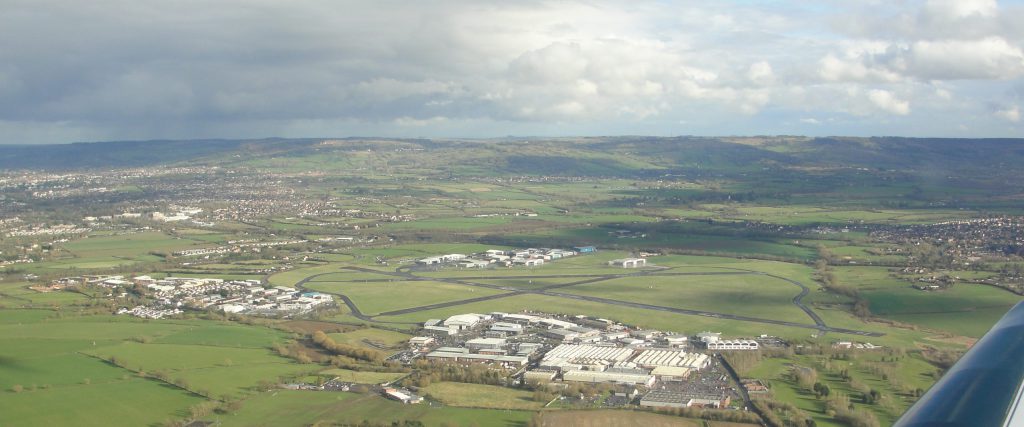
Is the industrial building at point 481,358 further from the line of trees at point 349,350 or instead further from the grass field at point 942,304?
the grass field at point 942,304

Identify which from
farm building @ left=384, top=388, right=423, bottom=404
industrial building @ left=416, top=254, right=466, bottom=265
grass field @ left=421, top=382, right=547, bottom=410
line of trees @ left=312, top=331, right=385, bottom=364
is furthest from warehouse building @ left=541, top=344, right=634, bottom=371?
industrial building @ left=416, top=254, right=466, bottom=265

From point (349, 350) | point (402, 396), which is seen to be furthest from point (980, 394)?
point (349, 350)

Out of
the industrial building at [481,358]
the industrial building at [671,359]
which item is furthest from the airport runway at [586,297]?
the industrial building at [481,358]

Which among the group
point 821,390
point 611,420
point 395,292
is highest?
point 821,390

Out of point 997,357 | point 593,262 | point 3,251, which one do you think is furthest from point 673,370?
point 3,251

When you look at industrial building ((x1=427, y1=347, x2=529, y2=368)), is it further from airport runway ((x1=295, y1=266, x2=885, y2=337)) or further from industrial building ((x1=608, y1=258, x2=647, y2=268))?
industrial building ((x1=608, y1=258, x2=647, y2=268))

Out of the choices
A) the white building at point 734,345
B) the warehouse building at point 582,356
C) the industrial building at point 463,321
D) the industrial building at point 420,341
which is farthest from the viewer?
the industrial building at point 463,321

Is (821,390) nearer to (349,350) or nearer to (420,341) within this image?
(420,341)

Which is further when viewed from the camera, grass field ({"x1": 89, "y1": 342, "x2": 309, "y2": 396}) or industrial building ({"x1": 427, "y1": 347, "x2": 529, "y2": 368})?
industrial building ({"x1": 427, "y1": 347, "x2": 529, "y2": 368})
